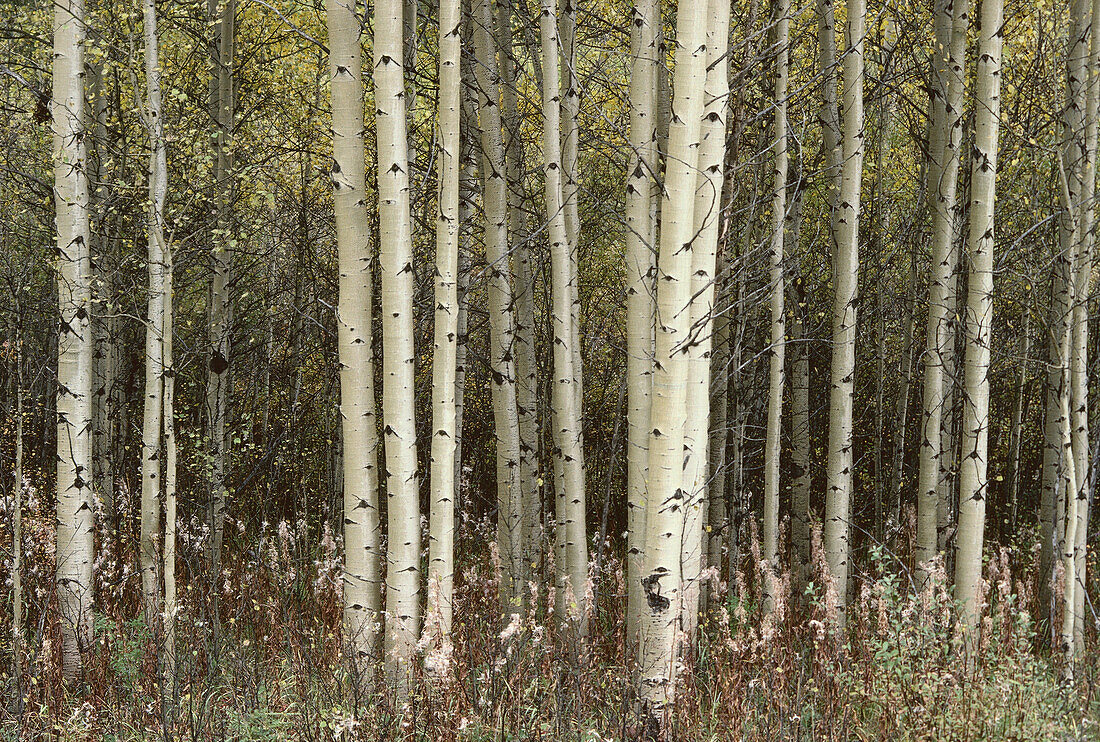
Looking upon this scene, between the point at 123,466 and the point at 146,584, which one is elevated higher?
the point at 123,466

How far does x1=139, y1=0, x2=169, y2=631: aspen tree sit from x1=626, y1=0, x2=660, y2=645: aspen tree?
277cm

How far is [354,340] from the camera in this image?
4.00 meters

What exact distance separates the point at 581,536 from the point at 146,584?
279 centimetres

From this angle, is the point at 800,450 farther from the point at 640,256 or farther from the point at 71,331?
the point at 71,331

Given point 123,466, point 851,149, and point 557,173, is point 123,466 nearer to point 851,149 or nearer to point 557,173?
point 557,173

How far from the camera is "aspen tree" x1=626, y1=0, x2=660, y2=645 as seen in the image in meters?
4.20

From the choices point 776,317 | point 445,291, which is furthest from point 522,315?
point 776,317

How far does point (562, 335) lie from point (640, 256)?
68cm

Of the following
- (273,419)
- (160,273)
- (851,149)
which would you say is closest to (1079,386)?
(851,149)

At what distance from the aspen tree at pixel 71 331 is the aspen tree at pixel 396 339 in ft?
6.41

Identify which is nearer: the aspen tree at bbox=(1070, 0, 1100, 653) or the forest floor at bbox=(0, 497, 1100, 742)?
the forest floor at bbox=(0, 497, 1100, 742)

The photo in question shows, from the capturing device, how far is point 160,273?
5012mm

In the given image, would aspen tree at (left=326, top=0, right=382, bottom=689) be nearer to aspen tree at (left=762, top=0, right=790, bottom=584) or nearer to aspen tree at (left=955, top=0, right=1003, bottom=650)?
aspen tree at (left=762, top=0, right=790, bottom=584)

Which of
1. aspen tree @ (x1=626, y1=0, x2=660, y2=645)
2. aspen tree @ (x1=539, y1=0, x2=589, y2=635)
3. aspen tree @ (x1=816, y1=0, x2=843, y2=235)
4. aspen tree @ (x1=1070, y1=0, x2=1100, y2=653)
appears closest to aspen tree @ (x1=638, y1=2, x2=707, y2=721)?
aspen tree @ (x1=626, y1=0, x2=660, y2=645)
